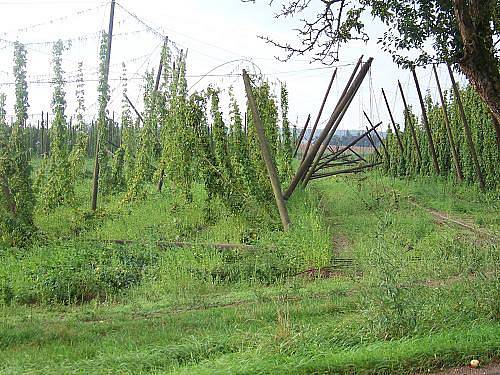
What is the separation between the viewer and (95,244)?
9383 mm

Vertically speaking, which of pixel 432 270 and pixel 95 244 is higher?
pixel 95 244

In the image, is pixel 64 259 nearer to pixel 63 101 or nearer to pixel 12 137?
pixel 12 137

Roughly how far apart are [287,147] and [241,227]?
594 cm

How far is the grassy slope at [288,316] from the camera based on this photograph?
4.71 meters

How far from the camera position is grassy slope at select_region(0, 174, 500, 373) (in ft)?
15.5

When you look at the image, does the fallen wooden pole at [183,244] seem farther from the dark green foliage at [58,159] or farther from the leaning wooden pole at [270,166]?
the dark green foliage at [58,159]

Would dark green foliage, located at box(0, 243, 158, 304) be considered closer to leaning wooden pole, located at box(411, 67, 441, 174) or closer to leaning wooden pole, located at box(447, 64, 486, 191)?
leaning wooden pole, located at box(447, 64, 486, 191)

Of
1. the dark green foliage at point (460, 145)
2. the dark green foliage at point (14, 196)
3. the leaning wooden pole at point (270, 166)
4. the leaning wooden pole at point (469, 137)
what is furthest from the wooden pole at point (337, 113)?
the dark green foliage at point (14, 196)

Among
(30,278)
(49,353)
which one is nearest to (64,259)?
(30,278)

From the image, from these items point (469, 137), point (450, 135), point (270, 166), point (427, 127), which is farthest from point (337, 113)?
point (427, 127)

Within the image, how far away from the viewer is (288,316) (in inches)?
230

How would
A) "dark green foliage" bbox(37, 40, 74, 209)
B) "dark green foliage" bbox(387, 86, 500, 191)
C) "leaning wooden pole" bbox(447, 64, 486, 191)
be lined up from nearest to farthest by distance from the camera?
"dark green foliage" bbox(37, 40, 74, 209) → "leaning wooden pole" bbox(447, 64, 486, 191) → "dark green foliage" bbox(387, 86, 500, 191)

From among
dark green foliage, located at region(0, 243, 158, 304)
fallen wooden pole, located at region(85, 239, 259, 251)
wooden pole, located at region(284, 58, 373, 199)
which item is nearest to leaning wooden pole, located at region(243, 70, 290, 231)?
wooden pole, located at region(284, 58, 373, 199)

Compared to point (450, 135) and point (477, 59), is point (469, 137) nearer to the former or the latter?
point (450, 135)
